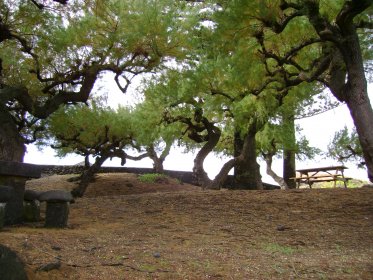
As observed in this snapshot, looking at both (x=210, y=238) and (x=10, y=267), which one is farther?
(x=210, y=238)

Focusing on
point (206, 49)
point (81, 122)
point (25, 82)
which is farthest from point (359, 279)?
point (81, 122)

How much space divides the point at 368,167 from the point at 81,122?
8496mm

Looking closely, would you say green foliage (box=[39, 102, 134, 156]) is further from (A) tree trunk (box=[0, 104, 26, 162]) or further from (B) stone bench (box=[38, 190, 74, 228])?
(B) stone bench (box=[38, 190, 74, 228])

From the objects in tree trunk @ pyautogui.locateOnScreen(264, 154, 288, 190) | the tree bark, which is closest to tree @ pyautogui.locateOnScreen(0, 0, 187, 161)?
the tree bark

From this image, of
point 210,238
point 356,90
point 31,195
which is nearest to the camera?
point 210,238

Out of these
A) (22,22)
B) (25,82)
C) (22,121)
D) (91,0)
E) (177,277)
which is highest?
(91,0)

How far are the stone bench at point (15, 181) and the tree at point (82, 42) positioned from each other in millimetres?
2783

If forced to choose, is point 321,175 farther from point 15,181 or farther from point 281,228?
point 15,181

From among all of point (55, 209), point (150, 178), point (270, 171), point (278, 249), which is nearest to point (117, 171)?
point (150, 178)

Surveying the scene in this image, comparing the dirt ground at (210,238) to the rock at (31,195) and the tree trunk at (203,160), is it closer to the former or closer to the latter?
the rock at (31,195)

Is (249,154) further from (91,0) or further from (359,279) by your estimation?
(359,279)

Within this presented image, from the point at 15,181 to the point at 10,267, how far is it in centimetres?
287

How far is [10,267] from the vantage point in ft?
9.86

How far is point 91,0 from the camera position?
844cm
